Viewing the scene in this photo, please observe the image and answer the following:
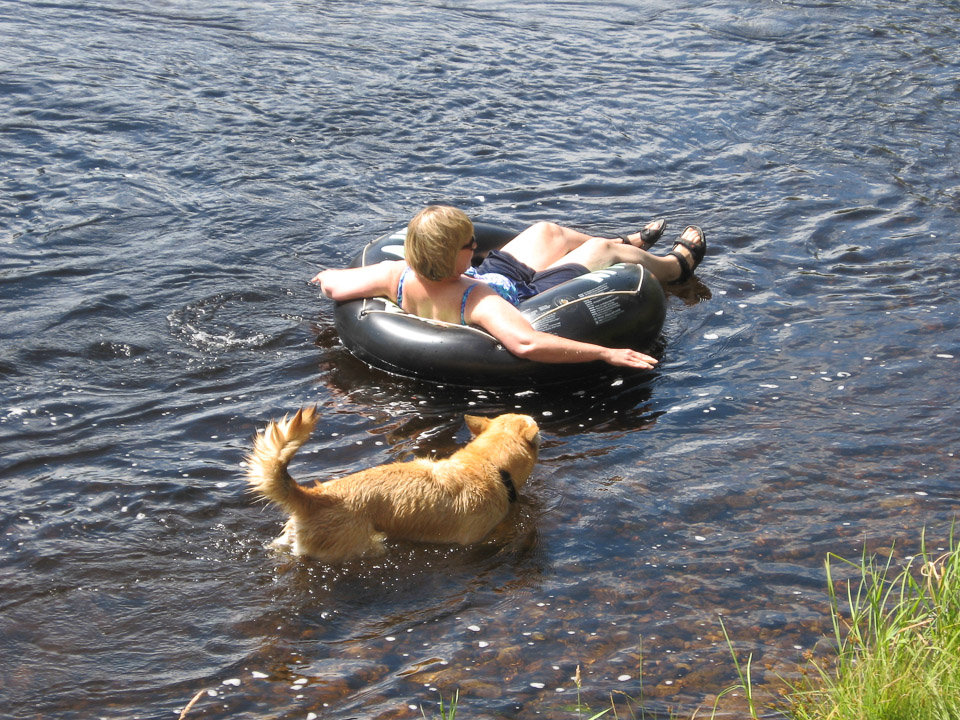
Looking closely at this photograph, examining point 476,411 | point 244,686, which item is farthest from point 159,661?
point 476,411

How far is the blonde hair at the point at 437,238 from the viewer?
679cm

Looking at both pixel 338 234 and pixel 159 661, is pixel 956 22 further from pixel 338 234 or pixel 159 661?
pixel 159 661

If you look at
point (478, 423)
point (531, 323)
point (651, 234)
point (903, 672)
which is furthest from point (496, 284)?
point (903, 672)

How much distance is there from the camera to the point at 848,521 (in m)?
5.70

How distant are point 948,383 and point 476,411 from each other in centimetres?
340

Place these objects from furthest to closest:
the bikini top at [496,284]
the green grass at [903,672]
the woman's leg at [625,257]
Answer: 1. the woman's leg at [625,257]
2. the bikini top at [496,284]
3. the green grass at [903,672]

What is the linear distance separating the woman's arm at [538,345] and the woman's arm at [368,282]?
85 cm

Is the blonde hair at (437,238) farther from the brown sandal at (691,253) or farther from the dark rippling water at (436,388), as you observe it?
the brown sandal at (691,253)


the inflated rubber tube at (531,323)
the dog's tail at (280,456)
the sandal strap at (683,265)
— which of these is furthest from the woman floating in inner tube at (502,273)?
the dog's tail at (280,456)

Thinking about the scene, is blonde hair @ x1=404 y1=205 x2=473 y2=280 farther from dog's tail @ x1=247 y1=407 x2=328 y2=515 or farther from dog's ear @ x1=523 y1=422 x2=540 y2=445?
dog's tail @ x1=247 y1=407 x2=328 y2=515

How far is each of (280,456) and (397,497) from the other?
86 centimetres

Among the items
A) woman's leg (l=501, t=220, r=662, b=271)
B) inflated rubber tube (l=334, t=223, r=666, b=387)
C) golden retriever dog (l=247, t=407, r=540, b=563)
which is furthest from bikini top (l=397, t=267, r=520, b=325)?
golden retriever dog (l=247, t=407, r=540, b=563)

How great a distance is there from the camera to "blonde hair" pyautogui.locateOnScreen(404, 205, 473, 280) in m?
6.79

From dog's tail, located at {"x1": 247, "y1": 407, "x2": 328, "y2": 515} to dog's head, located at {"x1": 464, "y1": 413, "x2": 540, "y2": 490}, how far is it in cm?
127
